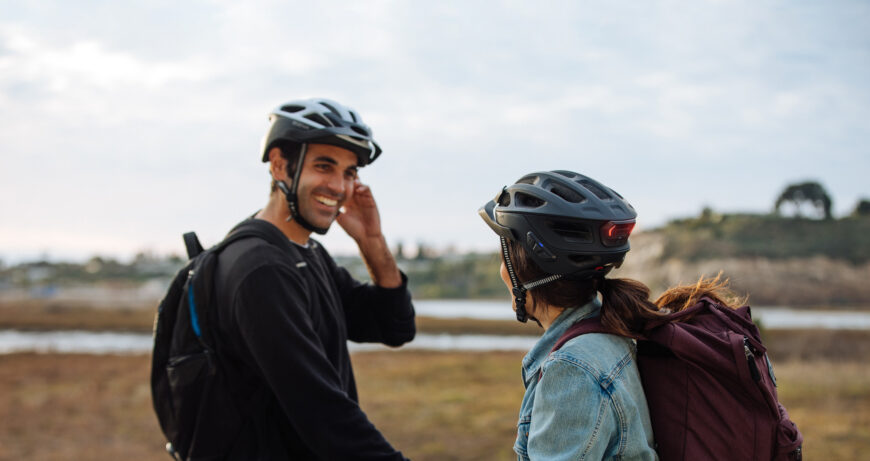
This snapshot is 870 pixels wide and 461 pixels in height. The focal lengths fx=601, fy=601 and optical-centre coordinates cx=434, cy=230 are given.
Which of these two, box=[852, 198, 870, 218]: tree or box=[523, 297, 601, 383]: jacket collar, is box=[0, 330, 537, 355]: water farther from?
box=[852, 198, 870, 218]: tree

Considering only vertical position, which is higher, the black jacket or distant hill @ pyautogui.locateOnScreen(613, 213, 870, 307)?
the black jacket

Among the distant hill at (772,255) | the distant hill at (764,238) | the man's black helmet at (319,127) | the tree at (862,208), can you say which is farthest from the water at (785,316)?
the tree at (862,208)

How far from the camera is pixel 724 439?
177 centimetres

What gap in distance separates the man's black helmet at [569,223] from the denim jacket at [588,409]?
0.31 m

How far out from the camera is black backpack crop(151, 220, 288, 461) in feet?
7.88

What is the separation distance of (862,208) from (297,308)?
98.2 m

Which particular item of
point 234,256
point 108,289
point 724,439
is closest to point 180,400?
point 234,256

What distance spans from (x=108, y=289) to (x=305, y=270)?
106436 millimetres

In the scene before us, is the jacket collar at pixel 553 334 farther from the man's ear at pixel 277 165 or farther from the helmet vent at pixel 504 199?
the man's ear at pixel 277 165

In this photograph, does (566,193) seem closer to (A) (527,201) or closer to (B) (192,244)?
(A) (527,201)

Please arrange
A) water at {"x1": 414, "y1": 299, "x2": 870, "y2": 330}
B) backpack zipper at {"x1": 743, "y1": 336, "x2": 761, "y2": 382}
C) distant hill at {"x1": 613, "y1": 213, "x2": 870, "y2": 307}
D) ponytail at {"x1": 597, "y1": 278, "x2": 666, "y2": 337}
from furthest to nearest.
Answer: distant hill at {"x1": 613, "y1": 213, "x2": 870, "y2": 307} < water at {"x1": 414, "y1": 299, "x2": 870, "y2": 330} < ponytail at {"x1": 597, "y1": 278, "x2": 666, "y2": 337} < backpack zipper at {"x1": 743, "y1": 336, "x2": 761, "y2": 382}

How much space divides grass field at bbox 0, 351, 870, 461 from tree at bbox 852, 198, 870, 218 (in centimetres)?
7481

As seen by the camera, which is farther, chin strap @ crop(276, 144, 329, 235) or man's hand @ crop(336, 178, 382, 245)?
man's hand @ crop(336, 178, 382, 245)

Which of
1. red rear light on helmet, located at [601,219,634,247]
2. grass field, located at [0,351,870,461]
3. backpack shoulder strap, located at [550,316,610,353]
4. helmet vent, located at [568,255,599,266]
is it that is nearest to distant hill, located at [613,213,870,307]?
grass field, located at [0,351,870,461]
